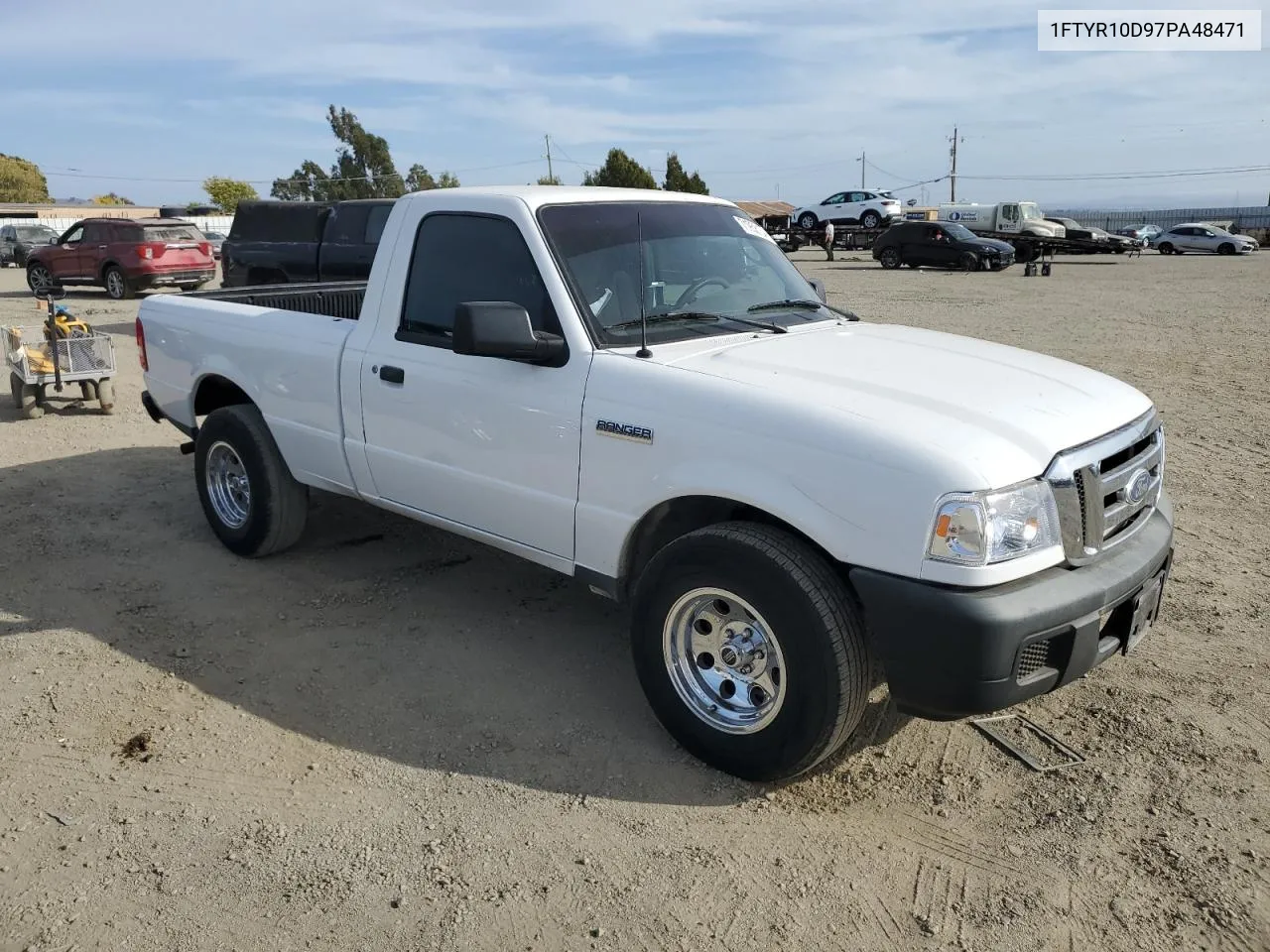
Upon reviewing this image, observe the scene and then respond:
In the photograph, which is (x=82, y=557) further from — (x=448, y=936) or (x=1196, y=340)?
(x=1196, y=340)

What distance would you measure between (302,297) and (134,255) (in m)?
15.9

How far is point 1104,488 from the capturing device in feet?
10.9

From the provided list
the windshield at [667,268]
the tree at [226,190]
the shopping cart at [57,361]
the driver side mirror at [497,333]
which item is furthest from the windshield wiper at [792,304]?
the tree at [226,190]

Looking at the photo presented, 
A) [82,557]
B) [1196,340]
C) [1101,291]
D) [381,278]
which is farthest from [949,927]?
[1101,291]

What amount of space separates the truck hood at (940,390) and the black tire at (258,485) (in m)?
2.61

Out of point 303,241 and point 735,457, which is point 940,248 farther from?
point 735,457

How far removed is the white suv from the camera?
1614 inches

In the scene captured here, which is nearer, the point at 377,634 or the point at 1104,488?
the point at 1104,488

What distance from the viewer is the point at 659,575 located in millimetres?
3617

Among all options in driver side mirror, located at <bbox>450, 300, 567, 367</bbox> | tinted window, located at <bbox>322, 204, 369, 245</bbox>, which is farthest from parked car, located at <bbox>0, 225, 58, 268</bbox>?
driver side mirror, located at <bbox>450, 300, 567, 367</bbox>

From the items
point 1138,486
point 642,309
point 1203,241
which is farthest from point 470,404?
point 1203,241

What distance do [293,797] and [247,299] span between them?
3776 mm

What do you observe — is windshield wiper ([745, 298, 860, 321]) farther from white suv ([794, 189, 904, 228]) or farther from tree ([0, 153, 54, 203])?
tree ([0, 153, 54, 203])

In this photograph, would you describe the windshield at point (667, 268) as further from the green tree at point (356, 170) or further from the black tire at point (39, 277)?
the green tree at point (356, 170)
